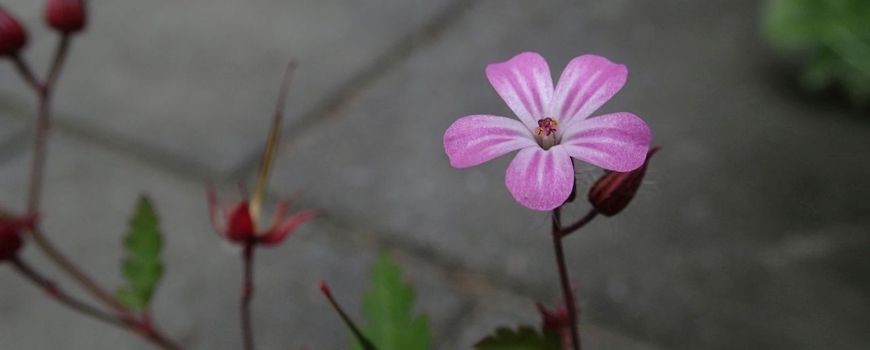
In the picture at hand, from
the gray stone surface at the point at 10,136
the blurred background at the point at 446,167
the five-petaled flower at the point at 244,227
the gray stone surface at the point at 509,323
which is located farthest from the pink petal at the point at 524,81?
the gray stone surface at the point at 10,136

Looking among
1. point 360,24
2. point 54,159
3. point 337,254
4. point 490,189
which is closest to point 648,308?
point 490,189

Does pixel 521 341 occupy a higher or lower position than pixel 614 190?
lower

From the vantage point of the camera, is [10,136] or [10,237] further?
[10,136]

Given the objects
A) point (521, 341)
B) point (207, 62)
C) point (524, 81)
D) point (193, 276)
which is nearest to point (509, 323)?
point (193, 276)

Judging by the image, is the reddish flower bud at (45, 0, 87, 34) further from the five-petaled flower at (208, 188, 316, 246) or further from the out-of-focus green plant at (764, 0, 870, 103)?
the out-of-focus green plant at (764, 0, 870, 103)

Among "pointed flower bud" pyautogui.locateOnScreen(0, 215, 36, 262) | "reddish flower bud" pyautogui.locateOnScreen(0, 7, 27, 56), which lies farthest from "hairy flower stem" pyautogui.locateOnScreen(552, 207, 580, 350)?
"reddish flower bud" pyautogui.locateOnScreen(0, 7, 27, 56)

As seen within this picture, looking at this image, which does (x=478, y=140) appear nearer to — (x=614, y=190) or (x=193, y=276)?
(x=614, y=190)

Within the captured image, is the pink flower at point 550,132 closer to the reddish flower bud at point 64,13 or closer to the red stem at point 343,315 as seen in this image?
the red stem at point 343,315
